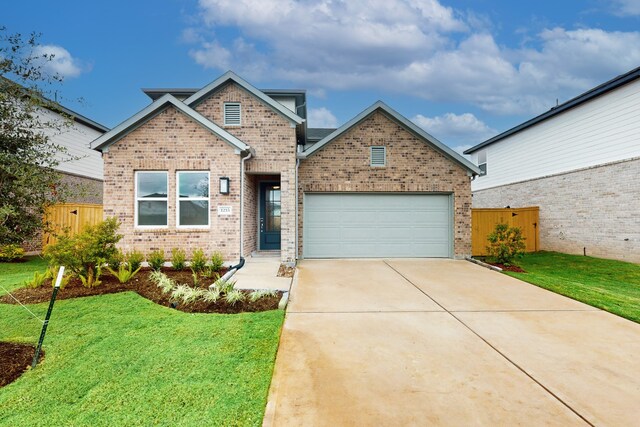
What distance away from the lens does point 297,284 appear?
7.86 metres

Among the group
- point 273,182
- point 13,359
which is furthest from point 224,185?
point 13,359

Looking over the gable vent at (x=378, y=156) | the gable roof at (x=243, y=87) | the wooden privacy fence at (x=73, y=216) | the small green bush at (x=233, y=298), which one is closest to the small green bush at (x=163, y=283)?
the small green bush at (x=233, y=298)

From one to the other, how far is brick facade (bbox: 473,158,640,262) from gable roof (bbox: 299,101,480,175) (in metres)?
5.11

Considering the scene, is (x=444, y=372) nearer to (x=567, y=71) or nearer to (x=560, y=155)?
(x=560, y=155)

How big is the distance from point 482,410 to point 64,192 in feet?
17.9

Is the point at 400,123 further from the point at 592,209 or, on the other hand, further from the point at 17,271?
the point at 17,271

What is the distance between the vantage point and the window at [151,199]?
9.91 m

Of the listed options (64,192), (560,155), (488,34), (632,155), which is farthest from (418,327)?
(488,34)

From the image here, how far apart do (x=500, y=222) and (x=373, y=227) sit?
6.45 m

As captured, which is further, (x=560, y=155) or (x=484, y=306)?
(x=560, y=155)

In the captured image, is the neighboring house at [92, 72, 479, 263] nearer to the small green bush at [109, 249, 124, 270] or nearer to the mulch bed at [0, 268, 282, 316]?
the small green bush at [109, 249, 124, 270]

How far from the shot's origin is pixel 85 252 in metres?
6.96

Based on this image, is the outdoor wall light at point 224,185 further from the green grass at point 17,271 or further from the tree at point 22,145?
the tree at point 22,145

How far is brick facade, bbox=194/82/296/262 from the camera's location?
10.7 meters
